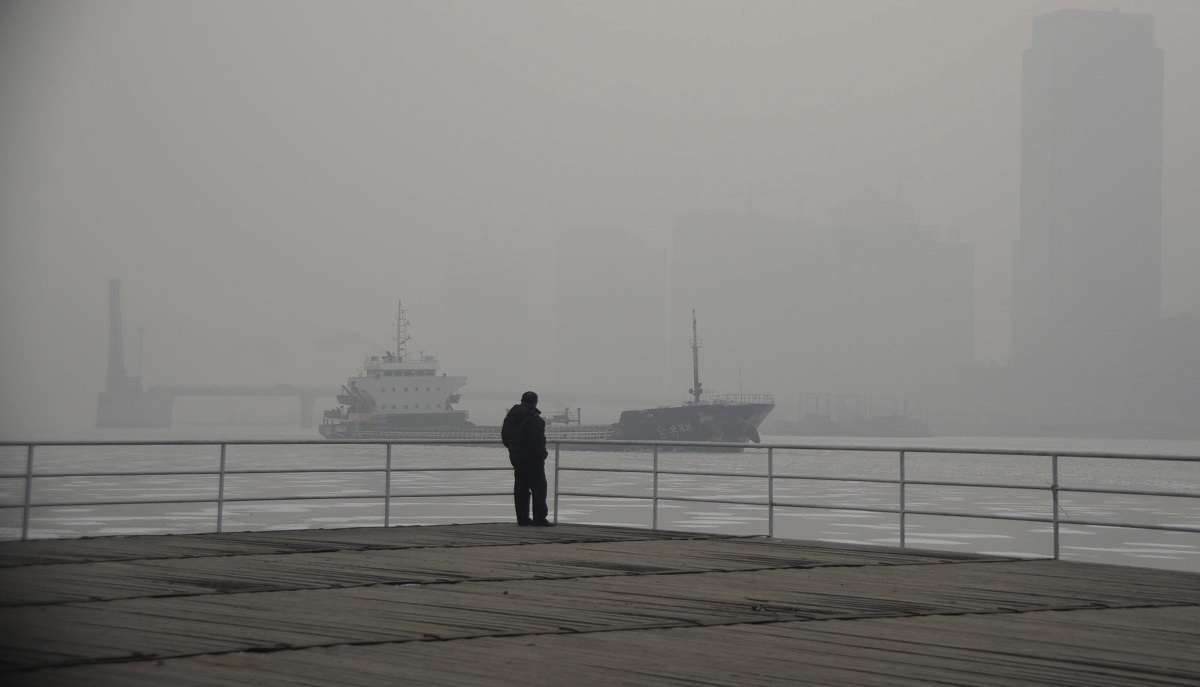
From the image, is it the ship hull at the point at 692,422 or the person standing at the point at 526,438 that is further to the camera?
the ship hull at the point at 692,422

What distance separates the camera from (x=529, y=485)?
12.5 meters

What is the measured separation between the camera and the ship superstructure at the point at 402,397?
318 feet

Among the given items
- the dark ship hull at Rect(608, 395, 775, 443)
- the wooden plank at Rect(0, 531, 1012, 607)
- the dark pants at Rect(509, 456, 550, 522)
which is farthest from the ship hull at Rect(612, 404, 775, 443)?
the wooden plank at Rect(0, 531, 1012, 607)

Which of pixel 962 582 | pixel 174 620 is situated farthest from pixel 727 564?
pixel 174 620

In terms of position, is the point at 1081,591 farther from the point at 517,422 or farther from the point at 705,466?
the point at 705,466

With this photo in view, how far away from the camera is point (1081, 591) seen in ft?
27.8

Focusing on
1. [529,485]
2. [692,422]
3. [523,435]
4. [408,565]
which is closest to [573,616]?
[408,565]

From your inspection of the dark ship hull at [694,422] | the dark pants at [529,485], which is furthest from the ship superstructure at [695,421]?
the dark pants at [529,485]

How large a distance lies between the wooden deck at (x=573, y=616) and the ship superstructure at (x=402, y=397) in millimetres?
86551

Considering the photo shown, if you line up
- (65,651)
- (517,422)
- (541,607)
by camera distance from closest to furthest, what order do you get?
(65,651), (541,607), (517,422)

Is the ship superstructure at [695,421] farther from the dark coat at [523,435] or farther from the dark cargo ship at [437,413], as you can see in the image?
the dark coat at [523,435]

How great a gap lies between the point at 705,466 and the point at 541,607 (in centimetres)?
9525

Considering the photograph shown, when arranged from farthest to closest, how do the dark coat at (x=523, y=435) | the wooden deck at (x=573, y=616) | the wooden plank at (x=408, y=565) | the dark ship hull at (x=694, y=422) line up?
the dark ship hull at (x=694, y=422) → the dark coat at (x=523, y=435) → the wooden plank at (x=408, y=565) → the wooden deck at (x=573, y=616)

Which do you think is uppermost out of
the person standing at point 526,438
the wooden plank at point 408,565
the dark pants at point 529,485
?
the person standing at point 526,438
